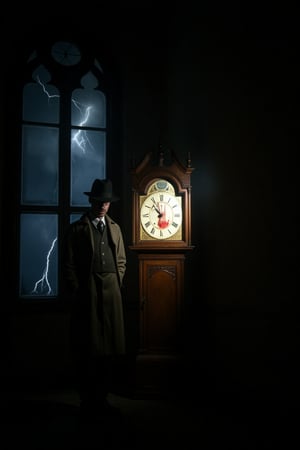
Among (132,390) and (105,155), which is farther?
(105,155)

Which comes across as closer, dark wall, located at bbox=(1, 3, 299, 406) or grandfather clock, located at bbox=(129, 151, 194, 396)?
dark wall, located at bbox=(1, 3, 299, 406)

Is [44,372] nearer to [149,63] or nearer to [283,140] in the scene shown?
[283,140]

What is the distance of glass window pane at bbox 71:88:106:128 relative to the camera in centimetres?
434

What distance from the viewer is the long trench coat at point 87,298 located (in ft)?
10.0

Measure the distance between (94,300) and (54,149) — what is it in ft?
5.76

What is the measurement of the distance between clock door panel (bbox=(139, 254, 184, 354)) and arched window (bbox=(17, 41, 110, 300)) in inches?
39.3

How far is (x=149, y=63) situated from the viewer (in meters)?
4.41

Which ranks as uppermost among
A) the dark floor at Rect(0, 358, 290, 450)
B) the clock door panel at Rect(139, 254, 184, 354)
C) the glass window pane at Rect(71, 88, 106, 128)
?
the glass window pane at Rect(71, 88, 106, 128)

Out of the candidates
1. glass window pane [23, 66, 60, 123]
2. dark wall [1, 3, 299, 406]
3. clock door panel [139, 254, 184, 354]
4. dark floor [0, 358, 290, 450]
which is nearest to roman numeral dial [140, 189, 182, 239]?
clock door panel [139, 254, 184, 354]

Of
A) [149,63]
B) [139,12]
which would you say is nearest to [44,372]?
[149,63]

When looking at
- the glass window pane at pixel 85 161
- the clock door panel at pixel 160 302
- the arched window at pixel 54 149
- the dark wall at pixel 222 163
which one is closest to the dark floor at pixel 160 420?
the dark wall at pixel 222 163

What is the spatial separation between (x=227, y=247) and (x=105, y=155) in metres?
1.59

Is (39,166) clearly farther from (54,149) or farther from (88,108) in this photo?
(88,108)

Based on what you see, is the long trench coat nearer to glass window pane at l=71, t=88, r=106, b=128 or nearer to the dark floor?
the dark floor
